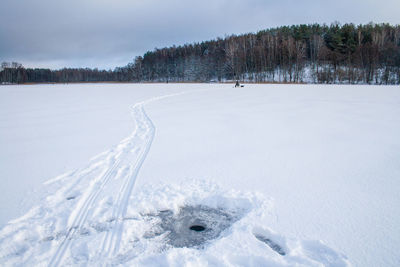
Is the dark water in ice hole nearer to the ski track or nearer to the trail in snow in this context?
the trail in snow

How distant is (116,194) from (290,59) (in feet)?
163

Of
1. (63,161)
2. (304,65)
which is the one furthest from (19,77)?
(63,161)

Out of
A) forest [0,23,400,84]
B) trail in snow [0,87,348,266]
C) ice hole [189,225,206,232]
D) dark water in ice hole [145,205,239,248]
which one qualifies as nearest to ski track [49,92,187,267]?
trail in snow [0,87,348,266]

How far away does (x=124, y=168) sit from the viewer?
172 inches

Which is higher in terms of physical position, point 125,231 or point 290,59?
point 290,59

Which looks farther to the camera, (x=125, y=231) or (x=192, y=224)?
(x=192, y=224)

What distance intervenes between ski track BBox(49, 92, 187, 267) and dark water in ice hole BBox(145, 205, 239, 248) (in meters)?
0.39

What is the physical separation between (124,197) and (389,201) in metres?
3.39

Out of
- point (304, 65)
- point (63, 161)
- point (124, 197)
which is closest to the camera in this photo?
point (124, 197)

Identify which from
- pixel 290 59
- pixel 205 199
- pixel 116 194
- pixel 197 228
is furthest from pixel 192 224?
pixel 290 59

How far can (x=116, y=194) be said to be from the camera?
3.39 meters

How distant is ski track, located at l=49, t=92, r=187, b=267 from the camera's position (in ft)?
7.73

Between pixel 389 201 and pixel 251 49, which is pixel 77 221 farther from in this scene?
pixel 251 49

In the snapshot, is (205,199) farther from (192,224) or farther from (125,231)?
(125,231)
